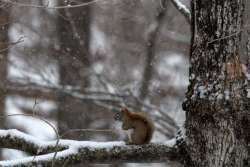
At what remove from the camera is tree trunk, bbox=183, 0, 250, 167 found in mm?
5145

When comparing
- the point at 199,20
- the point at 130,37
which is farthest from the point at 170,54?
the point at 199,20

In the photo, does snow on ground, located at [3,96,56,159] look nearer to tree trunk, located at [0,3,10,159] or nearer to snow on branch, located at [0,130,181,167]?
tree trunk, located at [0,3,10,159]

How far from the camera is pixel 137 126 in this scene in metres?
5.79

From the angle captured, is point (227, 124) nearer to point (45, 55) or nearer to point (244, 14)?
point (244, 14)

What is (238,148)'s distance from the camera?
5188 millimetres

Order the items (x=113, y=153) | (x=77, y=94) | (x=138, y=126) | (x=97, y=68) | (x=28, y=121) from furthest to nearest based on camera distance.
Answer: (x=28, y=121), (x=97, y=68), (x=77, y=94), (x=138, y=126), (x=113, y=153)

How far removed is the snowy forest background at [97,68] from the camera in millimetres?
11289

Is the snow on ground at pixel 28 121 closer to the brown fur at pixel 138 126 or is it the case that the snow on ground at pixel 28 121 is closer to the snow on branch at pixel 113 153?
the brown fur at pixel 138 126

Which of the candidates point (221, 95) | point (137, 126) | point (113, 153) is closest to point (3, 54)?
point (137, 126)

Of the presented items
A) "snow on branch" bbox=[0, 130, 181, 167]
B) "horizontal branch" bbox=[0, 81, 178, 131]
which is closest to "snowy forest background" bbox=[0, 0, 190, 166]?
"horizontal branch" bbox=[0, 81, 178, 131]

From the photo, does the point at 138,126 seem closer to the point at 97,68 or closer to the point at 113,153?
the point at 113,153

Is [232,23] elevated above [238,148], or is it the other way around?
[232,23]

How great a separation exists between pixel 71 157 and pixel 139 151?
0.58 meters

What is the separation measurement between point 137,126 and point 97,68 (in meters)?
6.65
